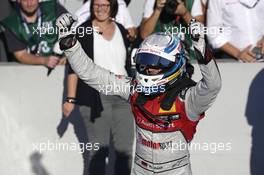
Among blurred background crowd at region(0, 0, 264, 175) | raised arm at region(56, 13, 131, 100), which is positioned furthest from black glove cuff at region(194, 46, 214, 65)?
blurred background crowd at region(0, 0, 264, 175)

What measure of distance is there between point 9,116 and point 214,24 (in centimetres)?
197

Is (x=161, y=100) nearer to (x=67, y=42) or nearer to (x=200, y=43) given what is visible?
(x=200, y=43)

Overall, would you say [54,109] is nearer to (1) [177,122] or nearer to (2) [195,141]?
(2) [195,141]

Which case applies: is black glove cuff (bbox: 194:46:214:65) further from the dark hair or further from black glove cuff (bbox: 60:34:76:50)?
the dark hair

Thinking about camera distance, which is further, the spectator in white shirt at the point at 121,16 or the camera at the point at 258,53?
the spectator in white shirt at the point at 121,16

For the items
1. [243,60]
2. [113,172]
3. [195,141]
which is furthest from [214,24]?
[113,172]

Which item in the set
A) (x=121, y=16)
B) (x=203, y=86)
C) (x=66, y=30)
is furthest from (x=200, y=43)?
(x=121, y=16)

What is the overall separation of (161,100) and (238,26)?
1859 mm

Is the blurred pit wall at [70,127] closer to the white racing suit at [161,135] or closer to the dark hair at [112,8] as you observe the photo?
the dark hair at [112,8]

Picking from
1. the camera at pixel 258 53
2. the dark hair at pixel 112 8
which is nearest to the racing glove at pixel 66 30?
the dark hair at pixel 112 8

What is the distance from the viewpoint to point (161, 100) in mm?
4879

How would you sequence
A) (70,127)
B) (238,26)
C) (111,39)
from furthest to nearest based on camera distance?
(70,127), (238,26), (111,39)

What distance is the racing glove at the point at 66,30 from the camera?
4773mm

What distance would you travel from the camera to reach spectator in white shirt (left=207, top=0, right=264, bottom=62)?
6.48 meters
